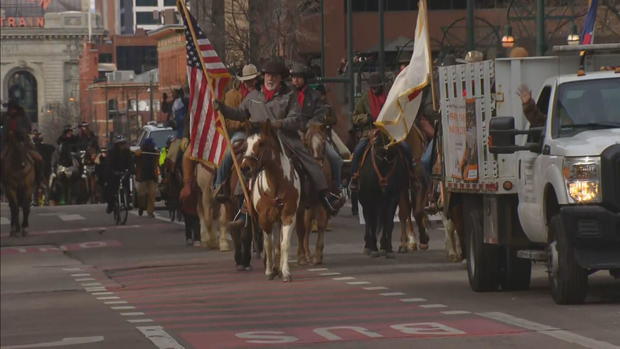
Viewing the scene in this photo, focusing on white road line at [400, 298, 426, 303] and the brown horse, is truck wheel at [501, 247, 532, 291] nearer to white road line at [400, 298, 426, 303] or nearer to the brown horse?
white road line at [400, 298, 426, 303]

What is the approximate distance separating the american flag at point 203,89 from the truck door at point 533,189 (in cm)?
770

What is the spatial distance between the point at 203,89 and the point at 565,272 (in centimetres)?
1086

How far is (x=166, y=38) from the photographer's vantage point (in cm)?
15788

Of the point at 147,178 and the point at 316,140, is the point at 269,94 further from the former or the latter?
the point at 147,178

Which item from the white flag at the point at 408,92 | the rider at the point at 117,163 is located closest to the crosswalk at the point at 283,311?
the white flag at the point at 408,92

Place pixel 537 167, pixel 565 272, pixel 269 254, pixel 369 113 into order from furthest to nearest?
pixel 369 113, pixel 269 254, pixel 537 167, pixel 565 272

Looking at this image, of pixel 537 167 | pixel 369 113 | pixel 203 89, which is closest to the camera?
pixel 537 167

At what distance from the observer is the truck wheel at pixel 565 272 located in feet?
55.1

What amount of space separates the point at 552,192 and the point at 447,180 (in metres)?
3.47

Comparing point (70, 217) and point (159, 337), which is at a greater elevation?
point (159, 337)

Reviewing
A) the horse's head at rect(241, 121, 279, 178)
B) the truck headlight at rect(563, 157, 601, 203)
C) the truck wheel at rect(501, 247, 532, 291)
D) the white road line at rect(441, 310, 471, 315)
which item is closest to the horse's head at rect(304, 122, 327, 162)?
the horse's head at rect(241, 121, 279, 178)

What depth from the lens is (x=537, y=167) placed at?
17.8 m

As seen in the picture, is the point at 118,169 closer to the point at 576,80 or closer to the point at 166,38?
the point at 576,80

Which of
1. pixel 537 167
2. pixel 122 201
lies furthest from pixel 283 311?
pixel 122 201
